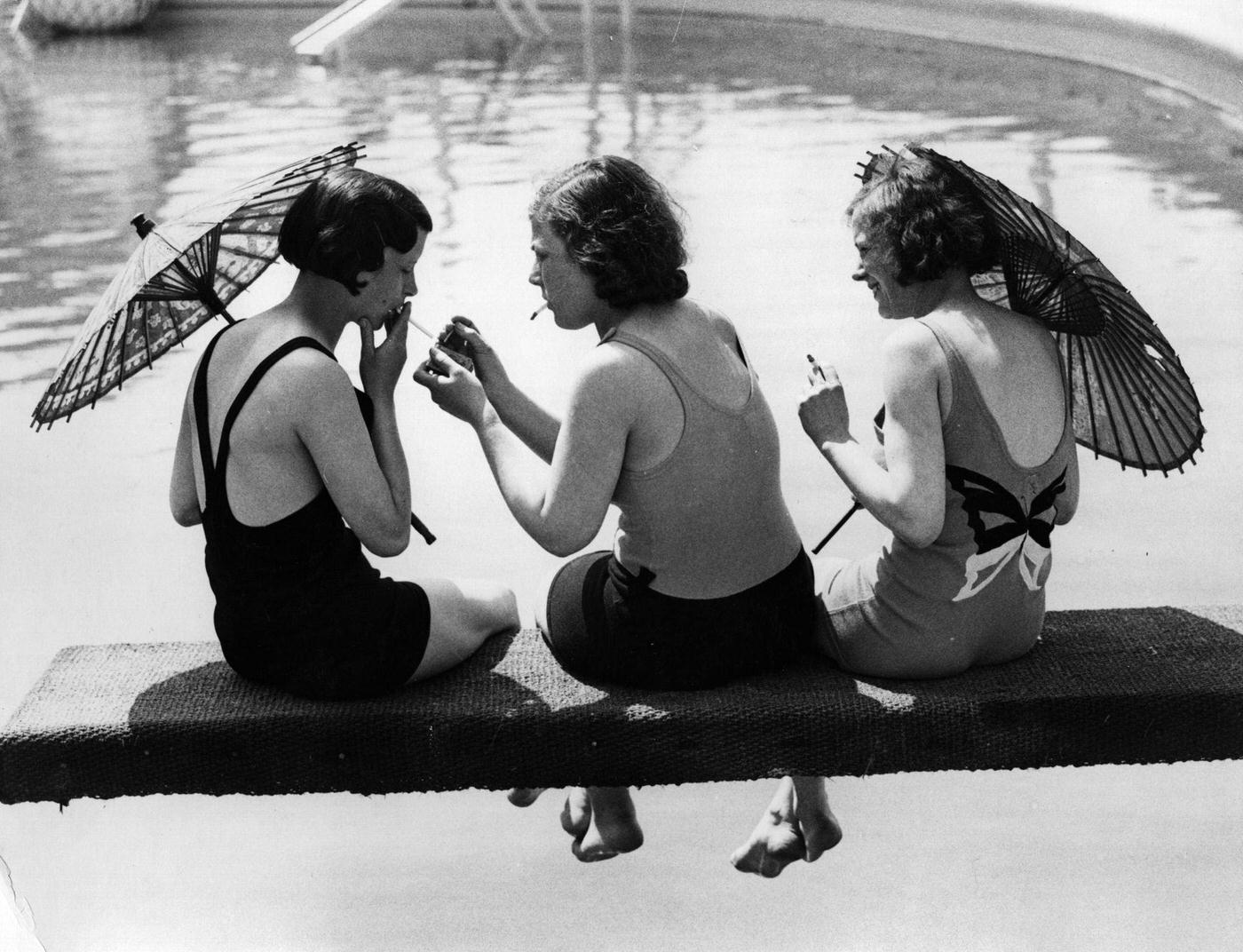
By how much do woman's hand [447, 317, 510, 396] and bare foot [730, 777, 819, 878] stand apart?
0.91 meters

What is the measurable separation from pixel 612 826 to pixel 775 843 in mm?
300

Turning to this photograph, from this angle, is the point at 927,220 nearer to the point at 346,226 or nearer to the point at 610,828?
the point at 346,226

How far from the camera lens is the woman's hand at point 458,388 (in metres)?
2.63

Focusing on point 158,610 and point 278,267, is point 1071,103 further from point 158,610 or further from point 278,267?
point 158,610

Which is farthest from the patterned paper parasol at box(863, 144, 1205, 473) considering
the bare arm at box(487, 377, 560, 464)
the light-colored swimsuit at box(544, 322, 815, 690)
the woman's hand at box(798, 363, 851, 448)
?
the bare arm at box(487, 377, 560, 464)

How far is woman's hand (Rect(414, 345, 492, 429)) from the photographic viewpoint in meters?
2.63

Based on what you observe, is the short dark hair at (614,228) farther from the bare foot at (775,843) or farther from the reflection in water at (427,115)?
the reflection in water at (427,115)

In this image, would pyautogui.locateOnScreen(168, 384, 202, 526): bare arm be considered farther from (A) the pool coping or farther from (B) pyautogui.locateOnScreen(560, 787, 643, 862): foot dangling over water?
(A) the pool coping

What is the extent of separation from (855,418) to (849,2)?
10609mm

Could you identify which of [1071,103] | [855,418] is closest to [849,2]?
[1071,103]

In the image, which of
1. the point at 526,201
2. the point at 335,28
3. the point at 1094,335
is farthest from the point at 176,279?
the point at 335,28

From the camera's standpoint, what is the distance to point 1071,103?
34.4 ft

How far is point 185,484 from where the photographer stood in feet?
8.73

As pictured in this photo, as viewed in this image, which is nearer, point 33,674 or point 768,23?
point 33,674
